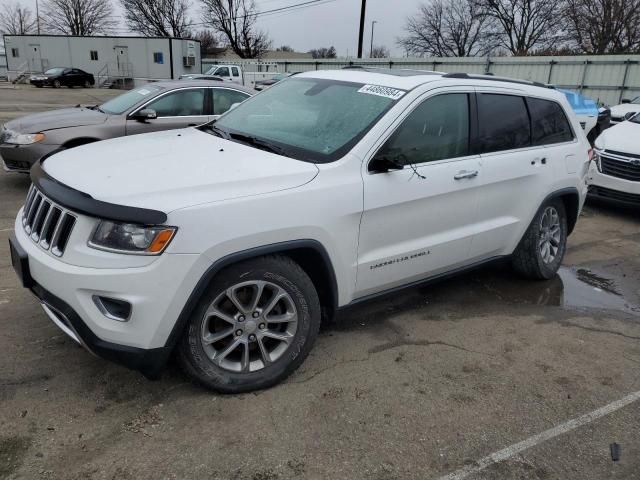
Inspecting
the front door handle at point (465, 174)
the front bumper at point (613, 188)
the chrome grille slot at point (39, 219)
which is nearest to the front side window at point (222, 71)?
the front bumper at point (613, 188)

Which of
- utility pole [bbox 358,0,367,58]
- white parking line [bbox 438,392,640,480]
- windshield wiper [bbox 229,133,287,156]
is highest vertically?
utility pole [bbox 358,0,367,58]

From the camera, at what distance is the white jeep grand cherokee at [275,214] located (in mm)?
2559

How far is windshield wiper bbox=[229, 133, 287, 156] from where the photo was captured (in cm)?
334

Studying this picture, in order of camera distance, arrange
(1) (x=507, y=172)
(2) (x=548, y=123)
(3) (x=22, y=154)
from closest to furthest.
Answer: (1) (x=507, y=172) → (2) (x=548, y=123) → (3) (x=22, y=154)

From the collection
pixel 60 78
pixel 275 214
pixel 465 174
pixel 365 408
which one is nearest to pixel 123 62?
pixel 60 78

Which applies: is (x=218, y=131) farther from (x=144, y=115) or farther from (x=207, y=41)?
(x=207, y=41)

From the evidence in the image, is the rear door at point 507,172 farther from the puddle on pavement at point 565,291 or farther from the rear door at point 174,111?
the rear door at point 174,111

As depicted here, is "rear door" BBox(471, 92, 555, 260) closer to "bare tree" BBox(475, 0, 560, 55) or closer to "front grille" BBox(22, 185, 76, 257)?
"front grille" BBox(22, 185, 76, 257)

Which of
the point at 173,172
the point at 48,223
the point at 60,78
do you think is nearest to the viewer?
the point at 48,223

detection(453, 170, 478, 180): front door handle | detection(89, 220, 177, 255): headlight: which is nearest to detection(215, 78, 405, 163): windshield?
detection(453, 170, 478, 180): front door handle

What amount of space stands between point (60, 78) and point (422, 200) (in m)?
38.5

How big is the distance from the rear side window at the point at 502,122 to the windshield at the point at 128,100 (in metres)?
5.08

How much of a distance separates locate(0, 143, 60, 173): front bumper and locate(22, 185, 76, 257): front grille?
4169 mm

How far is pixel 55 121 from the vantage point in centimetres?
705
